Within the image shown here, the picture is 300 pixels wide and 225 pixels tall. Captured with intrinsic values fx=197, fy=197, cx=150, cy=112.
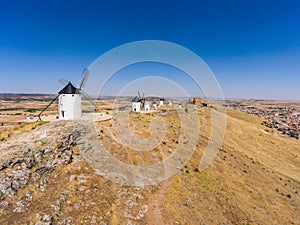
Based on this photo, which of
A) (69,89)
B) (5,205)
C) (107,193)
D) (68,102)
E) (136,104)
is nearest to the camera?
(5,205)

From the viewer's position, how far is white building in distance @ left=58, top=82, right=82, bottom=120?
98.0ft

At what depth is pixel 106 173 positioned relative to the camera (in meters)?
22.1

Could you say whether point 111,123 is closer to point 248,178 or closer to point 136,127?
point 136,127

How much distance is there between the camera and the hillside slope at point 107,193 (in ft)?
54.2

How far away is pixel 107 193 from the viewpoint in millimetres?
19359

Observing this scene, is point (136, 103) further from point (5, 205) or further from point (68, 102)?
point (5, 205)

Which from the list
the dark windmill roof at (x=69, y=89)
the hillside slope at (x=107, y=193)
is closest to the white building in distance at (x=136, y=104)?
the hillside slope at (x=107, y=193)

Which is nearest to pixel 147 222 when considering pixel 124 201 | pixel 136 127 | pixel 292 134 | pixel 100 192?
pixel 124 201

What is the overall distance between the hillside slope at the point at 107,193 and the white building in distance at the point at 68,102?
3764 mm

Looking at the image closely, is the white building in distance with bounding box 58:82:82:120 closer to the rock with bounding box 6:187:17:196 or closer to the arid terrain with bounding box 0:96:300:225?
the arid terrain with bounding box 0:96:300:225

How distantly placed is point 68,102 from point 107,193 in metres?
16.7

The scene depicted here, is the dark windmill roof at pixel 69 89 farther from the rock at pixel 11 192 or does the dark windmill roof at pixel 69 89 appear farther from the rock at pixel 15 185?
the rock at pixel 11 192

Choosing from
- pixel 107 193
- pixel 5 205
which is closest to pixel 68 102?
pixel 107 193

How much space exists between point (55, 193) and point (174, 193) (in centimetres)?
1208
